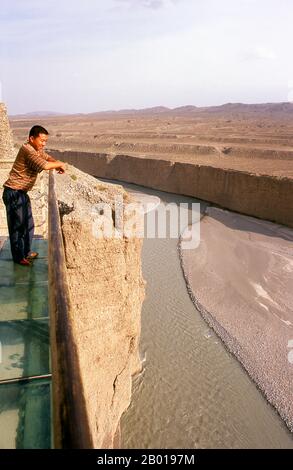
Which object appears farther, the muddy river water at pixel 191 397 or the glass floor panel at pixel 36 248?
the muddy river water at pixel 191 397

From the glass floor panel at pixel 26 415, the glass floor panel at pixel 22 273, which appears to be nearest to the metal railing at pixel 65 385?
the glass floor panel at pixel 26 415

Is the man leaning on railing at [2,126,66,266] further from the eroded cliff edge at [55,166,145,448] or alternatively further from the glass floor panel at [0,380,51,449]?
the glass floor panel at [0,380,51,449]

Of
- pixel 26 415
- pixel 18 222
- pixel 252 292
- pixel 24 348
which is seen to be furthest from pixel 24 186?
pixel 252 292

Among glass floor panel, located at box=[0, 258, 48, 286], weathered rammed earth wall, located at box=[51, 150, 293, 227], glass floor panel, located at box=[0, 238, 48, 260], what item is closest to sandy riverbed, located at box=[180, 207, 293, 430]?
weathered rammed earth wall, located at box=[51, 150, 293, 227]

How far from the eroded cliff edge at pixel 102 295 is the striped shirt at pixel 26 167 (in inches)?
21.3

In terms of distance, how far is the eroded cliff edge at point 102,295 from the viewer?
4062 millimetres

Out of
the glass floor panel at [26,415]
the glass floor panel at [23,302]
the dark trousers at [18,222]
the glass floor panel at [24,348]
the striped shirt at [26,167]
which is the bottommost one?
the glass floor panel at [26,415]

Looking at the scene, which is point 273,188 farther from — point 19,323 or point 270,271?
point 19,323

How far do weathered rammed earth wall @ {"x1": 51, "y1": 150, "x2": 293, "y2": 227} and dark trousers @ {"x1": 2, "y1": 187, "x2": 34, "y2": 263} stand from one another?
13305 mm

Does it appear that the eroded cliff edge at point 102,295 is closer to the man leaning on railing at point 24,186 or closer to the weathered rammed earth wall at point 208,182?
the man leaning on railing at point 24,186

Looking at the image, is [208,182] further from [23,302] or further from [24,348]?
[24,348]

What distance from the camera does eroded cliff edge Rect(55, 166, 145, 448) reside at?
4062 mm

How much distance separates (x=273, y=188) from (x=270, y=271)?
6.03 metres
